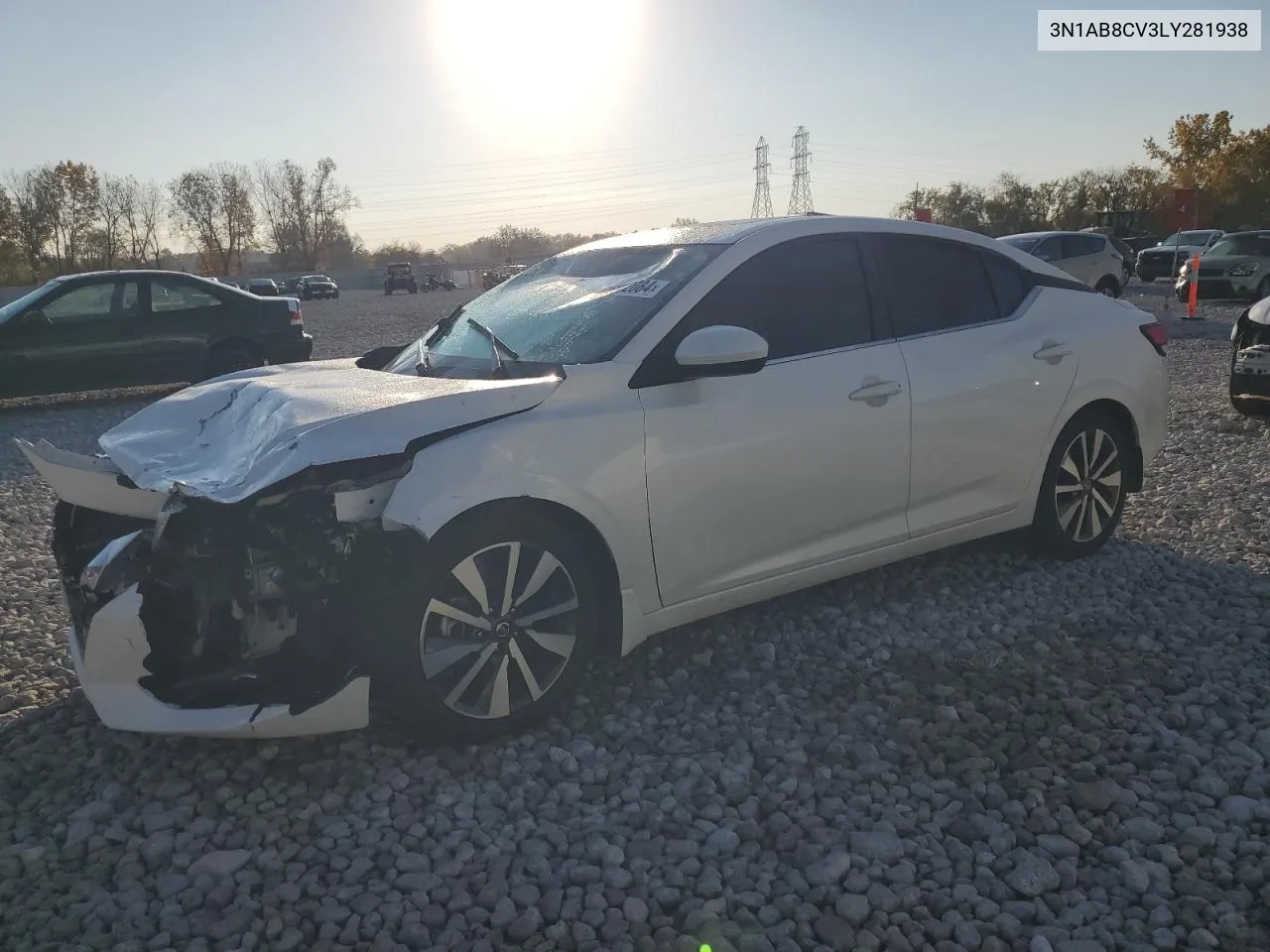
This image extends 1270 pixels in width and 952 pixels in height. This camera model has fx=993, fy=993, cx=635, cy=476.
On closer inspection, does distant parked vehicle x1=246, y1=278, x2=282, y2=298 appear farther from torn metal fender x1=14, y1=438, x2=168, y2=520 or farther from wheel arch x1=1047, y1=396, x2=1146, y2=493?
wheel arch x1=1047, y1=396, x2=1146, y2=493

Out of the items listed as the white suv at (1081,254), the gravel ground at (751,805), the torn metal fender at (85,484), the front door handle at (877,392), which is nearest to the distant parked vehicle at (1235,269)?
the white suv at (1081,254)

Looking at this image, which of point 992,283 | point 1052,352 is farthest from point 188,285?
point 1052,352

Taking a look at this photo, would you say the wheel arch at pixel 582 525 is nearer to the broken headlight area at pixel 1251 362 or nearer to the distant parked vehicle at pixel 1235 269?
the broken headlight area at pixel 1251 362

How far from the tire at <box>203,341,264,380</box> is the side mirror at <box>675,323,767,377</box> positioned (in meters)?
9.47

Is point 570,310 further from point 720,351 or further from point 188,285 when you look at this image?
point 188,285

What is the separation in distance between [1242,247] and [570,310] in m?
21.2

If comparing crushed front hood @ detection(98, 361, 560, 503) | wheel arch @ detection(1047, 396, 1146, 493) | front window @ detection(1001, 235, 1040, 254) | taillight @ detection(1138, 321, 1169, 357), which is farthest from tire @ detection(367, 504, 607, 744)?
front window @ detection(1001, 235, 1040, 254)

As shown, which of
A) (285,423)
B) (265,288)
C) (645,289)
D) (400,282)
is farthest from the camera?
(400,282)

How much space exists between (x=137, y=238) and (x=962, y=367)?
10049 centimetres

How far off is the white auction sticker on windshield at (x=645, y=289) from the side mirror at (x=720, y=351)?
341mm

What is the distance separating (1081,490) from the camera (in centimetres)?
486

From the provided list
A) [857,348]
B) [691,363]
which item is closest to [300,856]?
[691,363]

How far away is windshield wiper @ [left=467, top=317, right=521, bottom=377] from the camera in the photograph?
12.2ft

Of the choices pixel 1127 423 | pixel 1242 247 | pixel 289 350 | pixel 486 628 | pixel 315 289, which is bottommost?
pixel 486 628
